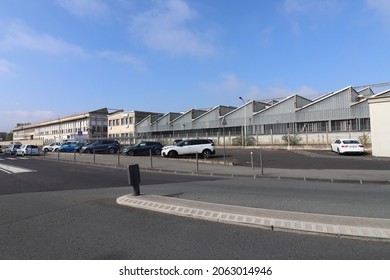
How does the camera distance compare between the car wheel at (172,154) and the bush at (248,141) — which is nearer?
the car wheel at (172,154)

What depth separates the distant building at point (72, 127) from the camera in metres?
102

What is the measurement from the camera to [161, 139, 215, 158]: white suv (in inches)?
1185

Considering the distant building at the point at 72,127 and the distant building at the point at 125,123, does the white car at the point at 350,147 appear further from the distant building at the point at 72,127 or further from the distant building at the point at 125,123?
the distant building at the point at 72,127

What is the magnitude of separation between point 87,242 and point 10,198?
247 inches

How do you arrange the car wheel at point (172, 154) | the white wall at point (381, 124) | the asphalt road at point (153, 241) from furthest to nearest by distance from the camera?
the car wheel at point (172, 154), the white wall at point (381, 124), the asphalt road at point (153, 241)

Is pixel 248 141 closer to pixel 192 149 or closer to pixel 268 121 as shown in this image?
pixel 268 121

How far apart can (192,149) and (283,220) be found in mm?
23636

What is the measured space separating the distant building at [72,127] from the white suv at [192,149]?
60.1 meters

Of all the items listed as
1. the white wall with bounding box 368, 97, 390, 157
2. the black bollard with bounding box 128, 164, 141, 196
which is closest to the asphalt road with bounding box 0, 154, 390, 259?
the black bollard with bounding box 128, 164, 141, 196

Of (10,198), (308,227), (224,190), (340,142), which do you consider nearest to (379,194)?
(224,190)

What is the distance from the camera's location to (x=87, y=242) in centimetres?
569

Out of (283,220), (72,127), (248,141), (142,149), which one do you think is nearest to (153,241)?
(283,220)

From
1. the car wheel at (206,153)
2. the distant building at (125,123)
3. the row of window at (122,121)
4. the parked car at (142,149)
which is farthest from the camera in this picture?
the row of window at (122,121)

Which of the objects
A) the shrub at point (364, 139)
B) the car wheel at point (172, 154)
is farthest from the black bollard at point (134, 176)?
the shrub at point (364, 139)
